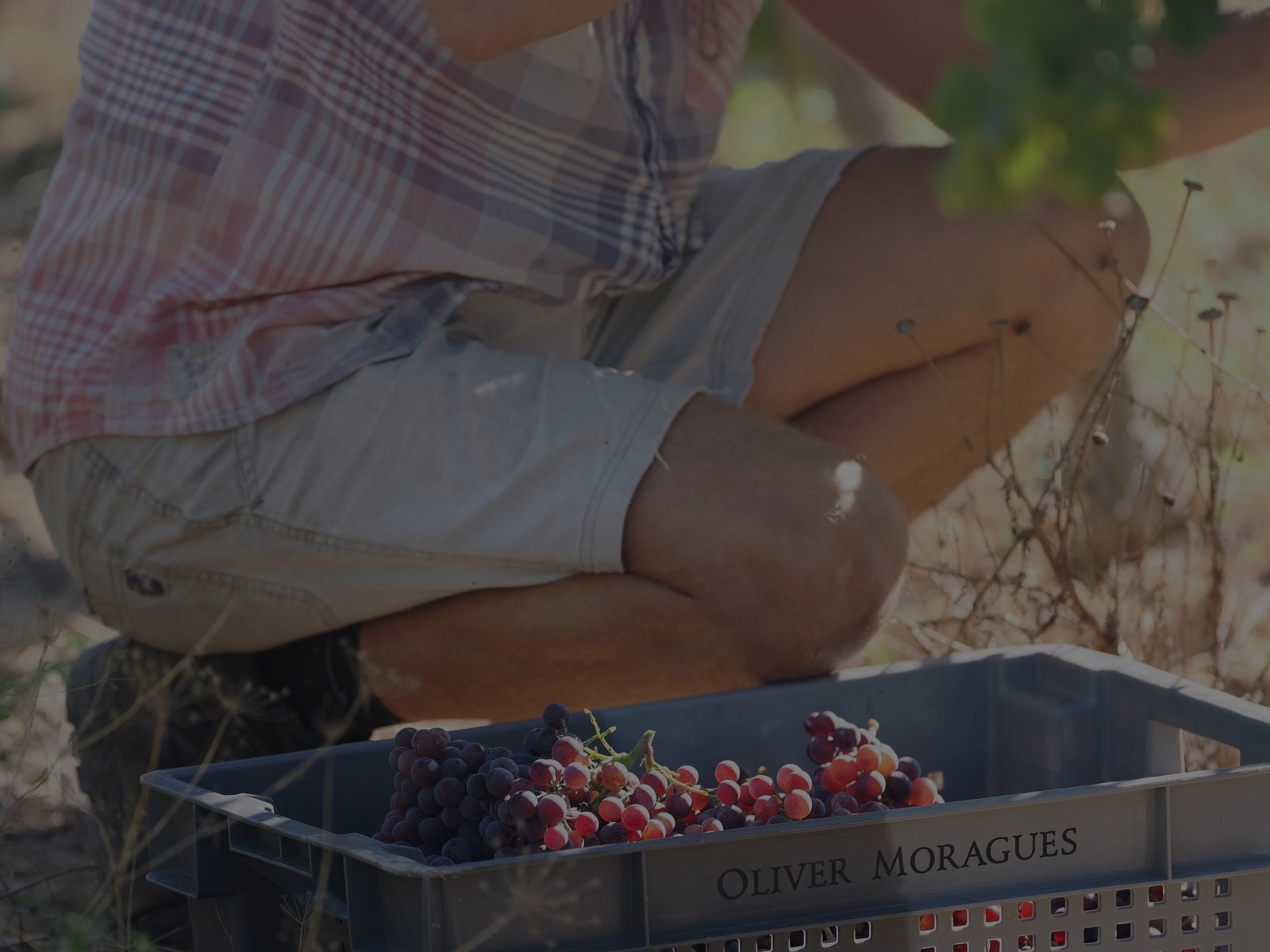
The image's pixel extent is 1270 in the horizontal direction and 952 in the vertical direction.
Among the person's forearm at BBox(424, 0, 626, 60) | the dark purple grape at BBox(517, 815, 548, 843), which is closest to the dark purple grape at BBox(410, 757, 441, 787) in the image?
the dark purple grape at BBox(517, 815, 548, 843)

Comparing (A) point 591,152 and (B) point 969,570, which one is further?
(B) point 969,570

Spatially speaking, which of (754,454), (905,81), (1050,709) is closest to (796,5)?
(905,81)

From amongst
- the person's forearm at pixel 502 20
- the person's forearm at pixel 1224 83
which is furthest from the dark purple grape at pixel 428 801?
the person's forearm at pixel 1224 83

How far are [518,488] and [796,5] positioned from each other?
0.90m

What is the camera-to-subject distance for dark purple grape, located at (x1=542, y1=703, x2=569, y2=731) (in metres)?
1.34

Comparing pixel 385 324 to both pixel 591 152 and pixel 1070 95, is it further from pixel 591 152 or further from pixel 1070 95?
pixel 1070 95

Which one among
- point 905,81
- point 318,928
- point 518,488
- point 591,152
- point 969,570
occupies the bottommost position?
point 318,928

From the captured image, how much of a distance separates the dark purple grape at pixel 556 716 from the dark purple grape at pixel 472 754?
89mm

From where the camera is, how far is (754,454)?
1630 mm

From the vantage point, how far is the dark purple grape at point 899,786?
1400 millimetres

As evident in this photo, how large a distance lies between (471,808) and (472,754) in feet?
0.16

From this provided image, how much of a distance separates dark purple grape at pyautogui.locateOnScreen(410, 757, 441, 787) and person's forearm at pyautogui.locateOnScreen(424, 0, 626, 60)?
0.70 meters

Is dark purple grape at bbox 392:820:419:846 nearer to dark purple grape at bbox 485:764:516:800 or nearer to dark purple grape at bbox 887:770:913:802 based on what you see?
dark purple grape at bbox 485:764:516:800

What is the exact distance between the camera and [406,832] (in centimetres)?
125
